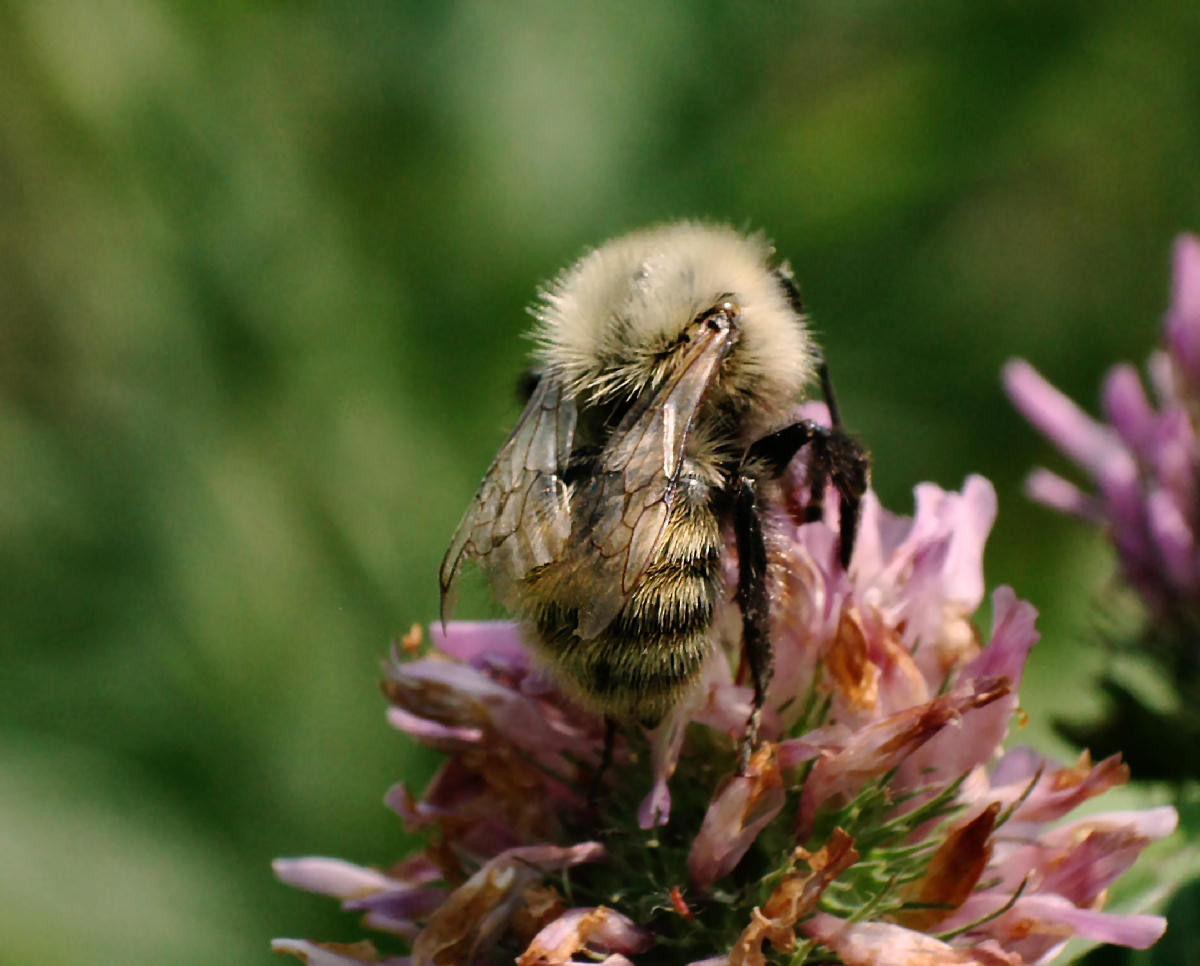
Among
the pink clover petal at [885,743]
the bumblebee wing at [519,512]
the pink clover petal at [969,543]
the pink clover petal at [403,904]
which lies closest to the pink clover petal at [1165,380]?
the pink clover petal at [969,543]

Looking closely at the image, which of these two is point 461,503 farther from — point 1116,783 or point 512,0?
point 1116,783

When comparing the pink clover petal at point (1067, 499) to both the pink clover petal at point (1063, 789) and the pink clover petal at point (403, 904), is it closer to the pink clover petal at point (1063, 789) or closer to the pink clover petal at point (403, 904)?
the pink clover petal at point (1063, 789)

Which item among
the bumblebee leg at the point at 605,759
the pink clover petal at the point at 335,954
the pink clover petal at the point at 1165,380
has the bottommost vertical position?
the pink clover petal at the point at 335,954

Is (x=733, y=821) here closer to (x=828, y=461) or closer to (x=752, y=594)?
(x=752, y=594)

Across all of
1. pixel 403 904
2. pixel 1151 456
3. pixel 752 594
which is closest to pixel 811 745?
pixel 752 594

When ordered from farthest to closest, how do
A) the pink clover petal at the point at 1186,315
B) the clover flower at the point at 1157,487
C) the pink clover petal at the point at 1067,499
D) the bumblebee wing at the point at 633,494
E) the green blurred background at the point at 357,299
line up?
the green blurred background at the point at 357,299 → the pink clover petal at the point at 1067,499 → the pink clover petal at the point at 1186,315 → the clover flower at the point at 1157,487 → the bumblebee wing at the point at 633,494

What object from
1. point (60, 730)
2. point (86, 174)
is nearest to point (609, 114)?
point (86, 174)

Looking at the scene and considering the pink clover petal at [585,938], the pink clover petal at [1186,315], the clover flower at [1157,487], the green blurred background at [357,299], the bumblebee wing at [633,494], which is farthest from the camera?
the green blurred background at [357,299]
